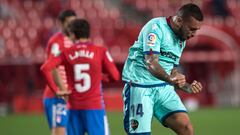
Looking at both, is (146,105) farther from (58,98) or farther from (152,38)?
(58,98)

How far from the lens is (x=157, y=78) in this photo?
7902 mm

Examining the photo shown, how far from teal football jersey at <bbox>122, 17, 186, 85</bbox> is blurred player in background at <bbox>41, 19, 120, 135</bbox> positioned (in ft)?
2.53

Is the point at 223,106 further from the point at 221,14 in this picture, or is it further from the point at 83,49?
the point at 83,49

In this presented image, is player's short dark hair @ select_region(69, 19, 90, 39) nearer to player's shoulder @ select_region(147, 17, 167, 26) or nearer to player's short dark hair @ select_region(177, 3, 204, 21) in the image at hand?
player's shoulder @ select_region(147, 17, 167, 26)

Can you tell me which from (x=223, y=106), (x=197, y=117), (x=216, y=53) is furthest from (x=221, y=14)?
(x=197, y=117)

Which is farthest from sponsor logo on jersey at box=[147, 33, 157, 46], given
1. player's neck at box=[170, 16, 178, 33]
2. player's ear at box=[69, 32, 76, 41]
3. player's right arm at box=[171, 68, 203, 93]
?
player's ear at box=[69, 32, 76, 41]

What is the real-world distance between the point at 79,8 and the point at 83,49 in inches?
556

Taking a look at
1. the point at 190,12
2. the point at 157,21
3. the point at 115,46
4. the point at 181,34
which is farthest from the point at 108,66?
the point at 115,46

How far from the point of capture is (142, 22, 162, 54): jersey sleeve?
7.88m

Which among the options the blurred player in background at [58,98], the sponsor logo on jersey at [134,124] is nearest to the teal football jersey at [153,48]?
the sponsor logo on jersey at [134,124]

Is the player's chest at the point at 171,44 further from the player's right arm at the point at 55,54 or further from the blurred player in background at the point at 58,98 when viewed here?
the blurred player in background at the point at 58,98

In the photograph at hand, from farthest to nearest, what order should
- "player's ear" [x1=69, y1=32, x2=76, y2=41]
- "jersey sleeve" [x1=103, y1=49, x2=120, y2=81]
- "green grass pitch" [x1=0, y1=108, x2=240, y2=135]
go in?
"green grass pitch" [x1=0, y1=108, x2=240, y2=135]
"player's ear" [x1=69, y1=32, x2=76, y2=41]
"jersey sleeve" [x1=103, y1=49, x2=120, y2=81]

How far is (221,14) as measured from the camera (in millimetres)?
23375

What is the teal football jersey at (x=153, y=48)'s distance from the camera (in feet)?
26.1
